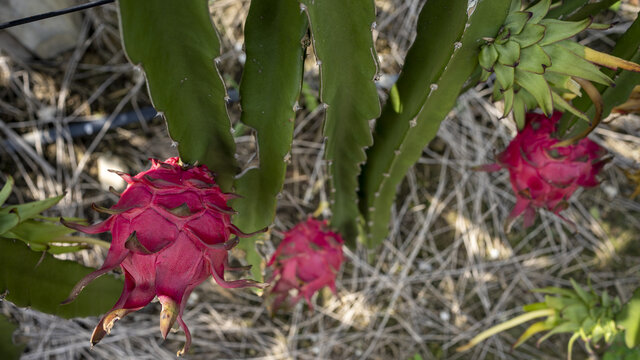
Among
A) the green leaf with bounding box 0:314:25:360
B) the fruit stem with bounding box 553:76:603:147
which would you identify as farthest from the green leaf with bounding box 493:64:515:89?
the green leaf with bounding box 0:314:25:360

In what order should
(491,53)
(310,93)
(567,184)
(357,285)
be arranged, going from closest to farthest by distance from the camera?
(491,53) → (567,184) → (310,93) → (357,285)

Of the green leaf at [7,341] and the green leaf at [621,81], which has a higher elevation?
the green leaf at [621,81]

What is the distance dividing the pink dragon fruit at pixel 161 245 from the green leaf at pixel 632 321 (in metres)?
0.84

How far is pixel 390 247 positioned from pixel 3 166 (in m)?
1.21

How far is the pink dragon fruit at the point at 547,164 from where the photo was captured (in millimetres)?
812

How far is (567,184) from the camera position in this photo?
812mm

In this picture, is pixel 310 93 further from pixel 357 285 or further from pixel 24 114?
pixel 24 114

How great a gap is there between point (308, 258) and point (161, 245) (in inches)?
18.7

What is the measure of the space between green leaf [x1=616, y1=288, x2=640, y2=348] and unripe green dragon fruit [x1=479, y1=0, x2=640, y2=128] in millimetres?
500

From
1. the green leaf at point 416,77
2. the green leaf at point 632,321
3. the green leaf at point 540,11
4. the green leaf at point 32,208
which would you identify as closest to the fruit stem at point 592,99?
the green leaf at point 540,11

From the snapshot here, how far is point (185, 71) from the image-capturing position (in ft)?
2.20

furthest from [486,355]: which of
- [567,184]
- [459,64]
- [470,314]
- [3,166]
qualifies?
[3,166]

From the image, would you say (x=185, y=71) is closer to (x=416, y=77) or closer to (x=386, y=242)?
(x=416, y=77)

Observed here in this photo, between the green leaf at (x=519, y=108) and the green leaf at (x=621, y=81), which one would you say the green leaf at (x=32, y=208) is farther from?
the green leaf at (x=621, y=81)
